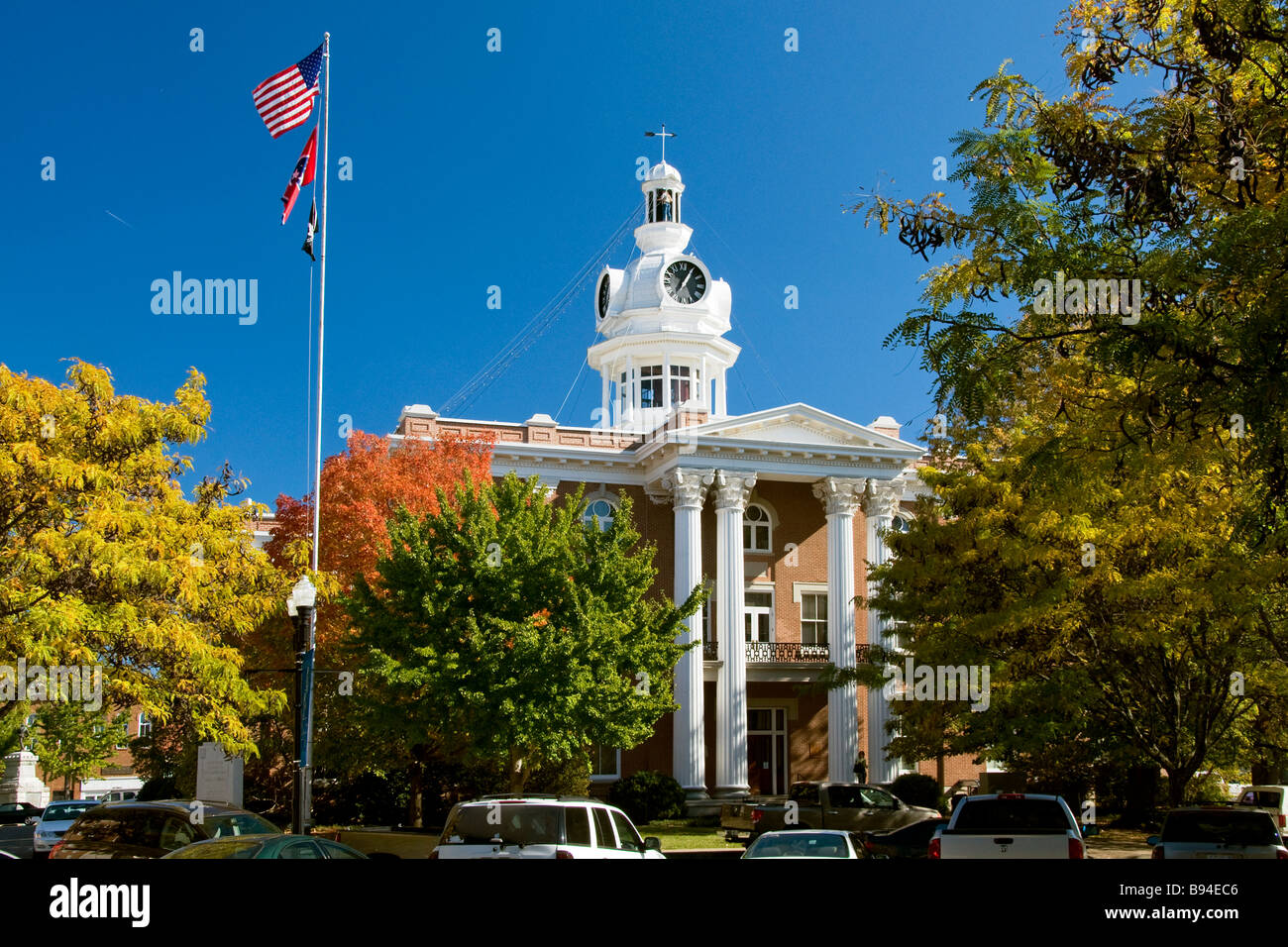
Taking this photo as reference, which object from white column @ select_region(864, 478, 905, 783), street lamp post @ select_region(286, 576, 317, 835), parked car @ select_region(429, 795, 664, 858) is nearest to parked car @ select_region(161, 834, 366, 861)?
parked car @ select_region(429, 795, 664, 858)

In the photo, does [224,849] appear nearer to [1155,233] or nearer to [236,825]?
[236,825]

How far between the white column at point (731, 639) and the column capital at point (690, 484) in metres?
0.47

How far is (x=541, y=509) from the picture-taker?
96.9ft

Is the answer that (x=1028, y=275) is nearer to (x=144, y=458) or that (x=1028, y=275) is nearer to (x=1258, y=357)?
(x=1258, y=357)

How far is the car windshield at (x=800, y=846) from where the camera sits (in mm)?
15562

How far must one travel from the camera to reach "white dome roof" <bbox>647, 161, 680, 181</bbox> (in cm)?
5612

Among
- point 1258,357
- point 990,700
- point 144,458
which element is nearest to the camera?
point 1258,357

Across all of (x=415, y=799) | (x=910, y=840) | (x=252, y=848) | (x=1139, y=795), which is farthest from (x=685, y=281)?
(x=252, y=848)

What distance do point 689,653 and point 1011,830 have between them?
2566cm

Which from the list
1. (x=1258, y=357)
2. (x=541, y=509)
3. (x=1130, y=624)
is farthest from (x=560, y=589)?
(x=1258, y=357)

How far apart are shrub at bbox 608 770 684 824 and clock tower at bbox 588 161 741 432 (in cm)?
1566

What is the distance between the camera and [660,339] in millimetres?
51906
